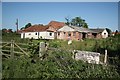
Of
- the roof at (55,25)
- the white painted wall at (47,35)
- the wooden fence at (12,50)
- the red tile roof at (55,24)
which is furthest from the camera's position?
the red tile roof at (55,24)

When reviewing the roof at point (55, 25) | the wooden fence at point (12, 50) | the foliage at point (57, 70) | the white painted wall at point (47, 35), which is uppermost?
the roof at point (55, 25)

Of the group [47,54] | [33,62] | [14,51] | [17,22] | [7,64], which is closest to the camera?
[7,64]

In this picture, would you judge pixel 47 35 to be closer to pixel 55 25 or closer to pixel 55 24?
pixel 55 25

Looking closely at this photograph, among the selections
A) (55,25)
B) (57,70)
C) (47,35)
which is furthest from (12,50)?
(55,25)

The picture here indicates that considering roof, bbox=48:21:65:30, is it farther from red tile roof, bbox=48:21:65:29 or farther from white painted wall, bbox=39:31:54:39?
white painted wall, bbox=39:31:54:39

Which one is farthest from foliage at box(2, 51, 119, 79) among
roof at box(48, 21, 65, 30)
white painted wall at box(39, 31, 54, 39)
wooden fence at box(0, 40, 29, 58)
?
roof at box(48, 21, 65, 30)

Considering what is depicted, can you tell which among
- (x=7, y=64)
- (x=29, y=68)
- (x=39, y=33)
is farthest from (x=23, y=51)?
(x=39, y=33)

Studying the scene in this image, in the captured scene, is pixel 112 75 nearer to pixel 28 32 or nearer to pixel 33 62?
pixel 33 62

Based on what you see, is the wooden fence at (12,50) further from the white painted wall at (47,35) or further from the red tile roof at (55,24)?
the red tile roof at (55,24)

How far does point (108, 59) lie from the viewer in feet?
33.5

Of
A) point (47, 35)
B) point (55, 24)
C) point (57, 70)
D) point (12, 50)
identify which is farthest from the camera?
point (55, 24)

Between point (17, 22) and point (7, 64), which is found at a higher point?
point (17, 22)

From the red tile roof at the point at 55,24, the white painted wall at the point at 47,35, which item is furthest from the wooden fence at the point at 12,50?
the red tile roof at the point at 55,24

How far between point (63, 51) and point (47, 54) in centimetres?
94
